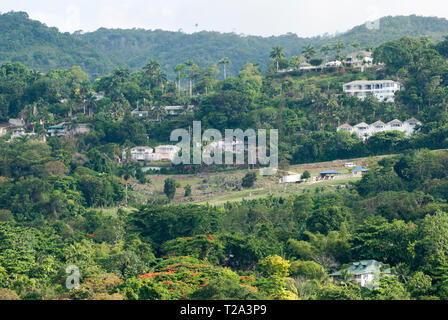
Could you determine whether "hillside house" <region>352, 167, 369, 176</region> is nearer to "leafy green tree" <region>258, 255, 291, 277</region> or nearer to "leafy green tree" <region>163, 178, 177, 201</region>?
"leafy green tree" <region>163, 178, 177, 201</region>

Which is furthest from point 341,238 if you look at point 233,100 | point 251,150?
point 233,100

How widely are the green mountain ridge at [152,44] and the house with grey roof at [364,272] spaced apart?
83977 millimetres

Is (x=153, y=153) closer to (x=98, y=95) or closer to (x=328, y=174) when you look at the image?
(x=328, y=174)

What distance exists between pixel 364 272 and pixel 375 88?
125 feet

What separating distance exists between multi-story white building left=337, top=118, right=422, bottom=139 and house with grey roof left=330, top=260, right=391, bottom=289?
92.0ft

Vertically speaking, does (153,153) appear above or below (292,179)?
above

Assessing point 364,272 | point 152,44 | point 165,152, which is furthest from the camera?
point 152,44

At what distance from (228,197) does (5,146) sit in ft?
69.1

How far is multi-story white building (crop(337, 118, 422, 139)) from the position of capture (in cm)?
6050

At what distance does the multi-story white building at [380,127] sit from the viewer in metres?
60.5

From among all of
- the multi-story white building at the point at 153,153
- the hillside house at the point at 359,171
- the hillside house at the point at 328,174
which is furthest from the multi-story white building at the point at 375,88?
the multi-story white building at the point at 153,153

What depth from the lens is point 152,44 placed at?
165875 millimetres

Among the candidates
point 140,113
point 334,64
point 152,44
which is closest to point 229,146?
point 140,113

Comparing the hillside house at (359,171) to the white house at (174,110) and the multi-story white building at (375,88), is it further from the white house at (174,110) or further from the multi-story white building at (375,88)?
the white house at (174,110)
